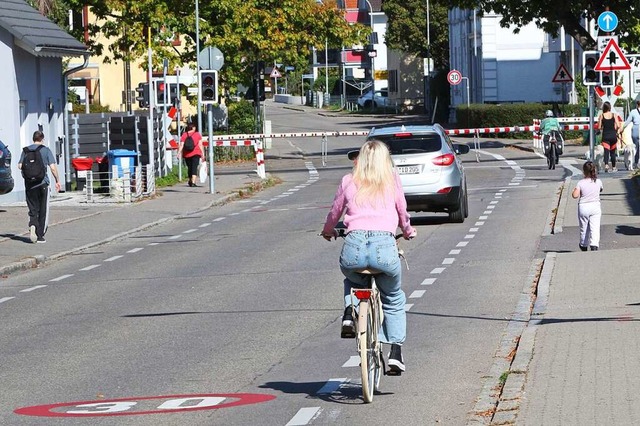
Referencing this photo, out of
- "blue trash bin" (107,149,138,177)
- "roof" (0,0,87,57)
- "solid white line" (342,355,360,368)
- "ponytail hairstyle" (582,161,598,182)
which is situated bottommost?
"solid white line" (342,355,360,368)

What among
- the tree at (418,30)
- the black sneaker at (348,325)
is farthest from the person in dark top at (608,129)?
the tree at (418,30)

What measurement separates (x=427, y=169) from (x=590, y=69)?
26.7ft

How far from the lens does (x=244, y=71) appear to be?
5262 cm

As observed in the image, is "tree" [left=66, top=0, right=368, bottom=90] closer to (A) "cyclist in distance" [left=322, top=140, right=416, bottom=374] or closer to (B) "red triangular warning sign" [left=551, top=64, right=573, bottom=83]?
(B) "red triangular warning sign" [left=551, top=64, right=573, bottom=83]

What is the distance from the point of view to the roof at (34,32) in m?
32.2

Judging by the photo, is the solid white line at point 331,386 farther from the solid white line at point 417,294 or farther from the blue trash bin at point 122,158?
the blue trash bin at point 122,158

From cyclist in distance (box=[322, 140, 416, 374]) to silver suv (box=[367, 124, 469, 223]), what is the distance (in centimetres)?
1463

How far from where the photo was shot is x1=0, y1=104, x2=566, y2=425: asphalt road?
30.8 feet

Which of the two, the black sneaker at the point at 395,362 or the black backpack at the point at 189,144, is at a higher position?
the black backpack at the point at 189,144

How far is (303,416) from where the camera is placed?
29.1 ft

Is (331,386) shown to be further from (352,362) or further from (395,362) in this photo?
(352,362)

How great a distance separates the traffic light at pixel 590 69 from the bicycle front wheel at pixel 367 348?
22.8 m

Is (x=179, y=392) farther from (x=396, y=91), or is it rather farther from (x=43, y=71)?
(x=396, y=91)

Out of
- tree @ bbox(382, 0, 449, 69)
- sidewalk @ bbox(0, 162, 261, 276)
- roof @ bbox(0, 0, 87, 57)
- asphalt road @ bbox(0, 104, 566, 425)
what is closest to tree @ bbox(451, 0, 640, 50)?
sidewalk @ bbox(0, 162, 261, 276)
